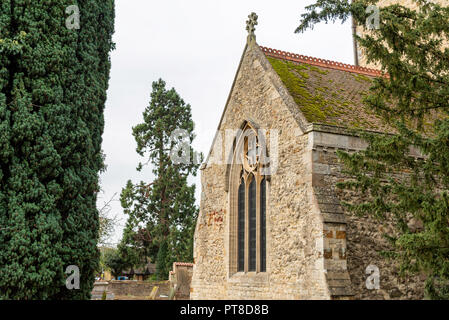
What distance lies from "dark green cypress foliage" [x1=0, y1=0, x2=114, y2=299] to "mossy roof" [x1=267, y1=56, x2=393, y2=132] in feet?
17.5

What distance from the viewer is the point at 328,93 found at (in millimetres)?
13797

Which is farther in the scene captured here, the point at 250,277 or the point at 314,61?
the point at 314,61

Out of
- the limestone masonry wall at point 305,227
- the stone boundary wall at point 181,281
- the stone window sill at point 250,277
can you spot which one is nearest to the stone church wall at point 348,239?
the limestone masonry wall at point 305,227

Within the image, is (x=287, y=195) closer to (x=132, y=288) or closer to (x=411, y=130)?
(x=411, y=130)

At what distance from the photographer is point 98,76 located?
1212 cm

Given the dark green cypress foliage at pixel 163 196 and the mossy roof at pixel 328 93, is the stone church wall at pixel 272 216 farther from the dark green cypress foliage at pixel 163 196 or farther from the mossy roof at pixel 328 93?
the dark green cypress foliage at pixel 163 196

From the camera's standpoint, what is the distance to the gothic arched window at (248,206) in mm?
13336

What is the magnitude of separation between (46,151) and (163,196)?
26.8 meters

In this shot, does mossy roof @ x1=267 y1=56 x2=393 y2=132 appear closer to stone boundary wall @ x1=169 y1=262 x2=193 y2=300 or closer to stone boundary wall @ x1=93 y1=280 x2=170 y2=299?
stone boundary wall @ x1=169 y1=262 x2=193 y2=300

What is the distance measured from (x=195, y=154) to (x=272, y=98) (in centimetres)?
2476

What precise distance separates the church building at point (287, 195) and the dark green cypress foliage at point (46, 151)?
4.49 meters

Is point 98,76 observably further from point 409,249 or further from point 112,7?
point 409,249

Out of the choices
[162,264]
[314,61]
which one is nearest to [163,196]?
[162,264]

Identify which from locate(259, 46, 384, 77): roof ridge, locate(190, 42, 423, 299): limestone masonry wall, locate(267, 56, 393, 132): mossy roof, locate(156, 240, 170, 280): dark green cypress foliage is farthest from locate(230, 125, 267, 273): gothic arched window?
locate(156, 240, 170, 280): dark green cypress foliage
